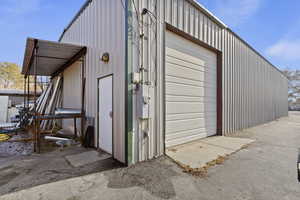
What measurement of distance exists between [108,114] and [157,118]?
1312mm

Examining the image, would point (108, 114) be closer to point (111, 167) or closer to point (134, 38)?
point (111, 167)

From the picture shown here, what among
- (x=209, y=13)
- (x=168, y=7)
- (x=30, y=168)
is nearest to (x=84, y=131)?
(x=30, y=168)

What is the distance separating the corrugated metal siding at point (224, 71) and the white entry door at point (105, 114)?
93 cm

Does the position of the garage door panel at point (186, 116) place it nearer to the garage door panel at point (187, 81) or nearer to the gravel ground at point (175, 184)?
the garage door panel at point (187, 81)

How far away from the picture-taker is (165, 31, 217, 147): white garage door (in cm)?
392

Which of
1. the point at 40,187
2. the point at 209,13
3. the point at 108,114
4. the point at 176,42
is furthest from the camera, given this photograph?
the point at 209,13

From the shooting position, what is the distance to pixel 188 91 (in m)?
4.50

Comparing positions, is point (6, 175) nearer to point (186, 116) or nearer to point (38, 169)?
point (38, 169)

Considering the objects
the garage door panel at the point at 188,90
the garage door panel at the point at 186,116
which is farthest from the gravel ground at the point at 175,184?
the garage door panel at the point at 188,90

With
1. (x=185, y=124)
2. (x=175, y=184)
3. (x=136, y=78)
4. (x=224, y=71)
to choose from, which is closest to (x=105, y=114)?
(x=136, y=78)

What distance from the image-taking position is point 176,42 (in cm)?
410

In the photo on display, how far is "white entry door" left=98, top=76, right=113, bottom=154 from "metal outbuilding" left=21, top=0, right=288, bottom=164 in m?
0.03

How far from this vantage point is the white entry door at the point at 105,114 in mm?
3436

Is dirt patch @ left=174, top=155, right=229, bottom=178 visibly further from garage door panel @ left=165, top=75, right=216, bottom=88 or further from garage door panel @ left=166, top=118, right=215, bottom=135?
garage door panel @ left=165, top=75, right=216, bottom=88
